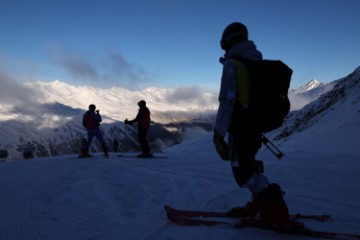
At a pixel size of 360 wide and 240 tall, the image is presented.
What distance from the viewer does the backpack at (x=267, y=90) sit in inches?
154

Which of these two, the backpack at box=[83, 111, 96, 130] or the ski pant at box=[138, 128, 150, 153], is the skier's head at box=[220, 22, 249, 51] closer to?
the ski pant at box=[138, 128, 150, 153]

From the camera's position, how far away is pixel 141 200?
5.62 meters

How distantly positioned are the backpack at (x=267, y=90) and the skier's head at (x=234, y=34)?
39 cm

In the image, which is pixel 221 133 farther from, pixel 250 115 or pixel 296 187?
pixel 296 187

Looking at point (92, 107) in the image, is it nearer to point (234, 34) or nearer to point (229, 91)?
point (234, 34)

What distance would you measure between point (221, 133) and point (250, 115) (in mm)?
368

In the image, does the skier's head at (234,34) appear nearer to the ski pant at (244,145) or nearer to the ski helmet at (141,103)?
the ski pant at (244,145)

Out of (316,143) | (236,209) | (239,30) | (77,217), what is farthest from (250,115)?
(316,143)

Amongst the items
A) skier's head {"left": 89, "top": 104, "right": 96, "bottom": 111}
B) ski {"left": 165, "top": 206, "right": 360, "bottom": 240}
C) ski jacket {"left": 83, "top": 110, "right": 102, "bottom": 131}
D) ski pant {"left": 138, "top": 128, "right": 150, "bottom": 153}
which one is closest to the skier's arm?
ski {"left": 165, "top": 206, "right": 360, "bottom": 240}

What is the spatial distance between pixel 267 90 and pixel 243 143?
0.63 meters

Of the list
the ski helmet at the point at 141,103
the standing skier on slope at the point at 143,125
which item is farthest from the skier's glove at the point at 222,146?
the ski helmet at the point at 141,103

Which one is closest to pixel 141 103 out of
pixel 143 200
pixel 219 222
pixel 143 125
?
pixel 143 125

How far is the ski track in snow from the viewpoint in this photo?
156 inches

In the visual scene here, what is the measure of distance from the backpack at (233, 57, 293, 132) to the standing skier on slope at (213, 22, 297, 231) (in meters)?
0.07
